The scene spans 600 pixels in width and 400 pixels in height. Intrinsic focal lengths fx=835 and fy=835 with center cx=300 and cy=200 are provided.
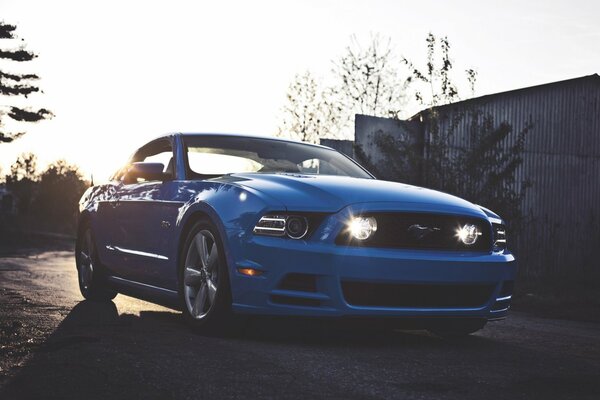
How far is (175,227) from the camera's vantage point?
19.0 ft

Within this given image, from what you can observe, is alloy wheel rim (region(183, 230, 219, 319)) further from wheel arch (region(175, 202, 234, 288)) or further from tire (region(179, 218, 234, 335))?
wheel arch (region(175, 202, 234, 288))

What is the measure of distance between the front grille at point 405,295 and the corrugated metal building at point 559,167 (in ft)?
48.3

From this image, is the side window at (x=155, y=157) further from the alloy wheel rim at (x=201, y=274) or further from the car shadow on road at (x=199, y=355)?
the car shadow on road at (x=199, y=355)

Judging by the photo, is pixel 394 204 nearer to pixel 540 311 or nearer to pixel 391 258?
pixel 391 258

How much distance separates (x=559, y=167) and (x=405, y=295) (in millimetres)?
17608

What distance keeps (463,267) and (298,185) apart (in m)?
1.14

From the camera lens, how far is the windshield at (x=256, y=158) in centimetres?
625

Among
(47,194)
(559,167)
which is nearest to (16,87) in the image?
(559,167)

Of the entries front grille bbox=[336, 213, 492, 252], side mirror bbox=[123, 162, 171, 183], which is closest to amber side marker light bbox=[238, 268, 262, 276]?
front grille bbox=[336, 213, 492, 252]

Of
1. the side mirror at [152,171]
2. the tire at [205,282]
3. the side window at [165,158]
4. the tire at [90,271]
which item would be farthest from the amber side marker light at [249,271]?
the tire at [90,271]

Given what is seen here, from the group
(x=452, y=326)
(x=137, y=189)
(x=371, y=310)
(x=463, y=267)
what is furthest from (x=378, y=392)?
(x=137, y=189)

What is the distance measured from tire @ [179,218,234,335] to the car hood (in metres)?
0.42

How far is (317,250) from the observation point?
4.79 m

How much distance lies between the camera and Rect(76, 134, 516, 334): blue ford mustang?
15.9ft
